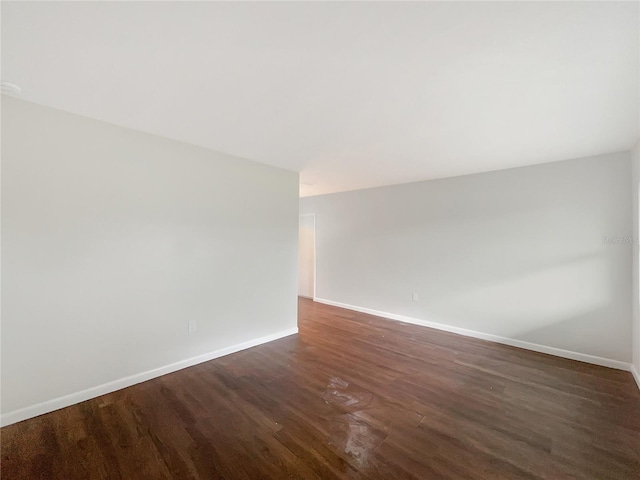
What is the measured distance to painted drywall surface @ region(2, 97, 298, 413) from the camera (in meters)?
1.94

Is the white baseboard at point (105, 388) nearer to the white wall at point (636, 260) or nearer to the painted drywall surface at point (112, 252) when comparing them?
the painted drywall surface at point (112, 252)

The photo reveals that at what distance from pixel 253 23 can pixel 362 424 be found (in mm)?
2585

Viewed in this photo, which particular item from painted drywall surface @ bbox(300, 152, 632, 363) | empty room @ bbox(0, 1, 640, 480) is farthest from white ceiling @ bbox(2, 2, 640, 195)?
painted drywall surface @ bbox(300, 152, 632, 363)

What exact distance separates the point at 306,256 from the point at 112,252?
4376mm

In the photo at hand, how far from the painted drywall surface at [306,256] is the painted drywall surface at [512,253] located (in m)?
1.39

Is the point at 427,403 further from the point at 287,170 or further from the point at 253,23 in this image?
the point at 287,170

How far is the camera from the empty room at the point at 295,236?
1.37 m

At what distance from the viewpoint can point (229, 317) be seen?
316 centimetres

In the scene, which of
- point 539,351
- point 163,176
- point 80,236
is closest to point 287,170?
point 163,176

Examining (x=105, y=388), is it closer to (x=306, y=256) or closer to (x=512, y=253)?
(x=306, y=256)

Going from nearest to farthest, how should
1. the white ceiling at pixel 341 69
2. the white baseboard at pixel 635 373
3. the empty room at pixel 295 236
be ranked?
the white ceiling at pixel 341 69
the empty room at pixel 295 236
the white baseboard at pixel 635 373

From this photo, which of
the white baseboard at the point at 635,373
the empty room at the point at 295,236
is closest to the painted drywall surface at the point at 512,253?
the empty room at the point at 295,236

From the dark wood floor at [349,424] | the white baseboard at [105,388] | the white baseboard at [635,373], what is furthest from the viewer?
the white baseboard at [635,373]

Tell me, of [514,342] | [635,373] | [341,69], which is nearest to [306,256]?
[514,342]
